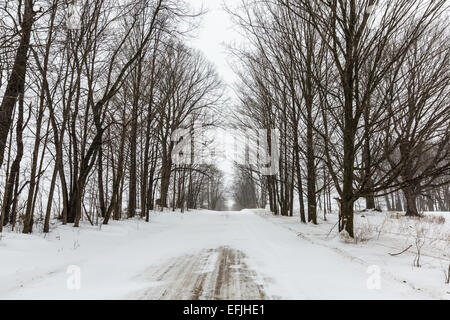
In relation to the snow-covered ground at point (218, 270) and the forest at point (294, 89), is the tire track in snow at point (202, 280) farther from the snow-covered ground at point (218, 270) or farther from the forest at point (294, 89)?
the forest at point (294, 89)

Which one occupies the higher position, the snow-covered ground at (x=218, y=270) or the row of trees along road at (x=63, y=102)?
the row of trees along road at (x=63, y=102)

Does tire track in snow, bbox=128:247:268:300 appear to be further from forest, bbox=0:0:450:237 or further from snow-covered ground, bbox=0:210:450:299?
forest, bbox=0:0:450:237

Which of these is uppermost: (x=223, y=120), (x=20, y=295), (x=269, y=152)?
(x=223, y=120)

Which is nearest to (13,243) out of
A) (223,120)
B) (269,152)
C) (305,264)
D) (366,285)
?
(305,264)

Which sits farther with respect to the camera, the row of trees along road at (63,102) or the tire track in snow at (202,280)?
the row of trees along road at (63,102)

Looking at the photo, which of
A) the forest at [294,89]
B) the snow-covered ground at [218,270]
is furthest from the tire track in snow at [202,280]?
the forest at [294,89]

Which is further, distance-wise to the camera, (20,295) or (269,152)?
(269,152)

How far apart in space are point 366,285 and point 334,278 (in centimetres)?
44

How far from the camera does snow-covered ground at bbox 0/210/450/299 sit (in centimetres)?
349

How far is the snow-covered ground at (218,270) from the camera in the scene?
3.49 meters

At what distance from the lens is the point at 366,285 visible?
12.3 feet

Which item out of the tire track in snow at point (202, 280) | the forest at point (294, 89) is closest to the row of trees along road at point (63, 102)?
the forest at point (294, 89)

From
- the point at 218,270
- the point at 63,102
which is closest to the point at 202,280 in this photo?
the point at 218,270
